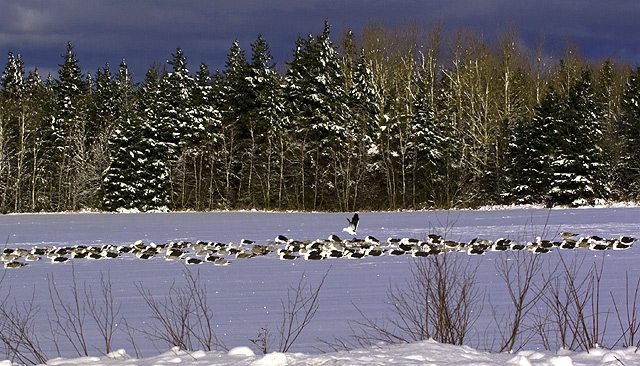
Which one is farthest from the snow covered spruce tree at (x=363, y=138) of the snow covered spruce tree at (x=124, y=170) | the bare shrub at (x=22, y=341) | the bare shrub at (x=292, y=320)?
the bare shrub at (x=22, y=341)

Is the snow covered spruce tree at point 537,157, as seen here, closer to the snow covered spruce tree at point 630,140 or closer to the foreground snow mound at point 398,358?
the snow covered spruce tree at point 630,140

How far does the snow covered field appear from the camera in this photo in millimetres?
4309

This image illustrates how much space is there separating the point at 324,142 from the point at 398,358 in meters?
28.5

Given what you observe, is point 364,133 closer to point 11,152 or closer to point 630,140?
point 630,140

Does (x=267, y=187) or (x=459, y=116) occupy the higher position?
(x=459, y=116)

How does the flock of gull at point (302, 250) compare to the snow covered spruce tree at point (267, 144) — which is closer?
the flock of gull at point (302, 250)

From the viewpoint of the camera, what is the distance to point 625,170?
35.8 meters

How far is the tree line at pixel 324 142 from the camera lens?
31.8 meters

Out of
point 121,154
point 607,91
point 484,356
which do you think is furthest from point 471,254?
point 607,91

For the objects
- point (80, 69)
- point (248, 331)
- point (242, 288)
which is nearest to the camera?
point (248, 331)

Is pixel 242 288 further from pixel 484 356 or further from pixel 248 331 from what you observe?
pixel 484 356

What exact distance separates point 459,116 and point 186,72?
1659cm

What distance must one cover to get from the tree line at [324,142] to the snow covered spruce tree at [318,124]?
0.25 feet

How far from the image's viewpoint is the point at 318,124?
1275 inches
